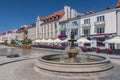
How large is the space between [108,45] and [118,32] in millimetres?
4338

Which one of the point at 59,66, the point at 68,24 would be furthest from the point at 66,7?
the point at 59,66

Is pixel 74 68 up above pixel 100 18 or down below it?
below

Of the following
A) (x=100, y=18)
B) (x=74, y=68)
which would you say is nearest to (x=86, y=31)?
(x=100, y=18)

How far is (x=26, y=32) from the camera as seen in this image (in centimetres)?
9450

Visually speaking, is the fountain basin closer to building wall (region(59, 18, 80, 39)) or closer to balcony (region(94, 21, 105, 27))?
balcony (region(94, 21, 105, 27))

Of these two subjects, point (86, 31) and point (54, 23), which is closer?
point (86, 31)

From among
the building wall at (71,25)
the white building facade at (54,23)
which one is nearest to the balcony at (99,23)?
the building wall at (71,25)

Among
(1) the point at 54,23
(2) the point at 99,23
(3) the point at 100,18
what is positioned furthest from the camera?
(1) the point at 54,23

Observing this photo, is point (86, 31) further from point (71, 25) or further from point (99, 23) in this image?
point (71, 25)

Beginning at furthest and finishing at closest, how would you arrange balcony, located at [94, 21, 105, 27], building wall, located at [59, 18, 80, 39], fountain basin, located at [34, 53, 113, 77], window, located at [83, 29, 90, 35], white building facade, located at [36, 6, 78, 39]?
white building facade, located at [36, 6, 78, 39] → building wall, located at [59, 18, 80, 39] → window, located at [83, 29, 90, 35] → balcony, located at [94, 21, 105, 27] → fountain basin, located at [34, 53, 113, 77]

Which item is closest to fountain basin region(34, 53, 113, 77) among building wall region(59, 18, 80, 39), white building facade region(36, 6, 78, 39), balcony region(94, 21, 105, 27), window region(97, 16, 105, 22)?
balcony region(94, 21, 105, 27)

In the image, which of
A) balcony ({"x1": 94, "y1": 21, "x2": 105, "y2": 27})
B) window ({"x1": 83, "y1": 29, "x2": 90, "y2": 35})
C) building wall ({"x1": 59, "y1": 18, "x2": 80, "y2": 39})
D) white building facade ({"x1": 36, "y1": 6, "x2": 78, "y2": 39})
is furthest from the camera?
white building facade ({"x1": 36, "y1": 6, "x2": 78, "y2": 39})

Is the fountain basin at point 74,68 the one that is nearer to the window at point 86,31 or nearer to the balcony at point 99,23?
the balcony at point 99,23

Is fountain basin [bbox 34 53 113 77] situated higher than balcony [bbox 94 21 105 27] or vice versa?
balcony [bbox 94 21 105 27]
